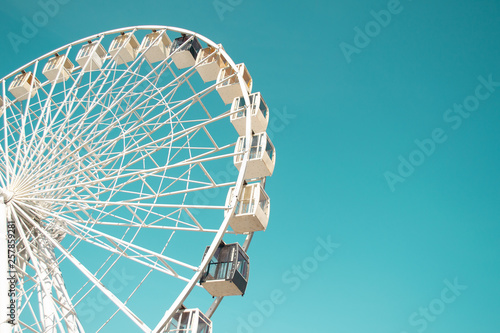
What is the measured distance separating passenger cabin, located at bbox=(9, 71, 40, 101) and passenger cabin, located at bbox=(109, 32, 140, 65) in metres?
3.01

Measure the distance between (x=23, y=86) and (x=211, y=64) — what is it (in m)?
7.01

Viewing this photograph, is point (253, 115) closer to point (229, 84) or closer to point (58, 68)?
point (229, 84)

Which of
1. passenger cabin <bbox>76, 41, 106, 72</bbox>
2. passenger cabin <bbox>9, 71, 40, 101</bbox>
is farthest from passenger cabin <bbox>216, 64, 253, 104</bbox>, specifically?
passenger cabin <bbox>9, 71, 40, 101</bbox>

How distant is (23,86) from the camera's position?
18688 mm

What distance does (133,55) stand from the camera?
60.2ft

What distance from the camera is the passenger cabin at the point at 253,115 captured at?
15.4 m

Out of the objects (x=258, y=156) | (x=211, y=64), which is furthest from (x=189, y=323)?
(x=211, y=64)

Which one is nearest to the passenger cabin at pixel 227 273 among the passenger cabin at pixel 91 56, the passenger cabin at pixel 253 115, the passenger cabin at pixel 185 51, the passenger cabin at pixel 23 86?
the passenger cabin at pixel 253 115

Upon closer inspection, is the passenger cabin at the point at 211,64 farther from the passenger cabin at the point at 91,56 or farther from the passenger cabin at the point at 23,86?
the passenger cabin at the point at 23,86

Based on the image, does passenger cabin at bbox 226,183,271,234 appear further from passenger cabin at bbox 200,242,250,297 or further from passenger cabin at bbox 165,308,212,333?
passenger cabin at bbox 165,308,212,333

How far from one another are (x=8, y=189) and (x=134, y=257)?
4.53 metres

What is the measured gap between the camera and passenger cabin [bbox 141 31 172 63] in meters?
17.5

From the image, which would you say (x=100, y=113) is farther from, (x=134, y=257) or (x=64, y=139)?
(x=134, y=257)

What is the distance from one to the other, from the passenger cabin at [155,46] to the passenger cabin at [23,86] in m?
4.25
